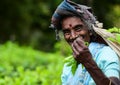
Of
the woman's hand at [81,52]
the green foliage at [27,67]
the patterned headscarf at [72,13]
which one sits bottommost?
the woman's hand at [81,52]

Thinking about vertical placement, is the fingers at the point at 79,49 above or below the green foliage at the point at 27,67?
below

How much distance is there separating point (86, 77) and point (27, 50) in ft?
34.3

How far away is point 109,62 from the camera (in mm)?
5211

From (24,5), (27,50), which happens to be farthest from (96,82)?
(24,5)

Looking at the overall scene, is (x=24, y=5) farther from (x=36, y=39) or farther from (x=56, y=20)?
(x=56, y=20)

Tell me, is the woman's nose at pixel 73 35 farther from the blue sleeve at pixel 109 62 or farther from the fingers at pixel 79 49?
the fingers at pixel 79 49

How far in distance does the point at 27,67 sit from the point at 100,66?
7.43 m

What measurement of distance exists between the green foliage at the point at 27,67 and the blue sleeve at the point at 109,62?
2.26 metres

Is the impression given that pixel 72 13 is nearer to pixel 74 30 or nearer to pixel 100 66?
pixel 74 30

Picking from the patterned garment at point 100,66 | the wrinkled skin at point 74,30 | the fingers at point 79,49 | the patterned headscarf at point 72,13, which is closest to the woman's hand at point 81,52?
the fingers at point 79,49

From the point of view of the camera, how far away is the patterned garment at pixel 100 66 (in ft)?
16.9

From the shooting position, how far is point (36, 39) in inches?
926

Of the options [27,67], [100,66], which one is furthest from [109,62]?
[27,67]

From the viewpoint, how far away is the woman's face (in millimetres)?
5574
